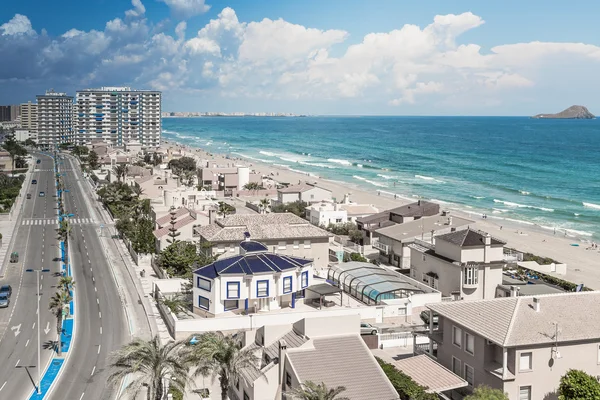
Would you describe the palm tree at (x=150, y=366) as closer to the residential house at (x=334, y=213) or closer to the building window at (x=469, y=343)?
the building window at (x=469, y=343)

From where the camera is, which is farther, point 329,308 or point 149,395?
point 329,308

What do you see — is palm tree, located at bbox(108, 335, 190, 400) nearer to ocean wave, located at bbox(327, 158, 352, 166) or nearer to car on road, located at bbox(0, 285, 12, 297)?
car on road, located at bbox(0, 285, 12, 297)

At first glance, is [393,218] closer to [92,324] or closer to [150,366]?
[92,324]

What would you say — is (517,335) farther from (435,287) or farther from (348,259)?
(348,259)

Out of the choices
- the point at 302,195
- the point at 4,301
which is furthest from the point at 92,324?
the point at 302,195

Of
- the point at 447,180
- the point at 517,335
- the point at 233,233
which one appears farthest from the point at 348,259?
the point at 447,180

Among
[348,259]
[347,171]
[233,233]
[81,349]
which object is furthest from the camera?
[347,171]

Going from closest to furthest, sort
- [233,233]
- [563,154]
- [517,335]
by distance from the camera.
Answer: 1. [517,335]
2. [233,233]
3. [563,154]
